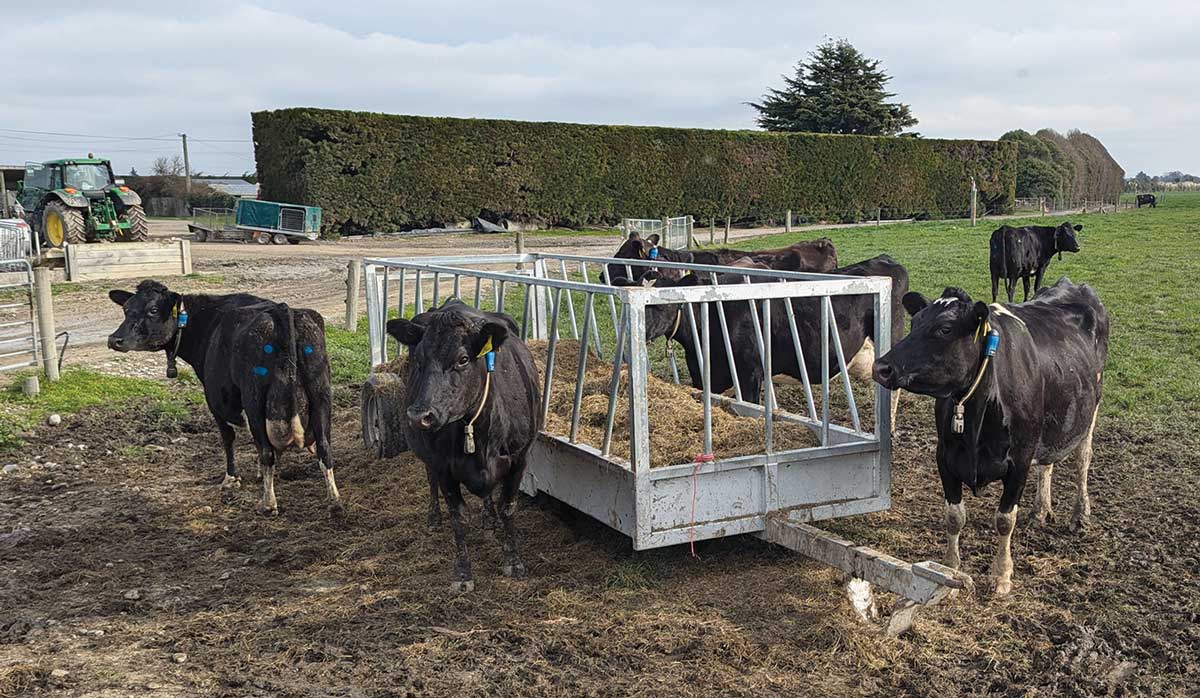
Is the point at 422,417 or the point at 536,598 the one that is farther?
the point at 536,598

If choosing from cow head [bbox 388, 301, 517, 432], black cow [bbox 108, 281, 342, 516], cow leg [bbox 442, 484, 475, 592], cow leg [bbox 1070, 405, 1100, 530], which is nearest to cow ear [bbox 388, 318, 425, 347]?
cow head [bbox 388, 301, 517, 432]

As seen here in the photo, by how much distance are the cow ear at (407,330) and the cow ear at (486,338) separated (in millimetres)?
284

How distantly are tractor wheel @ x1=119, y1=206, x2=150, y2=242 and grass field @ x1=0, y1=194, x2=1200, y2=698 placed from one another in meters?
17.5

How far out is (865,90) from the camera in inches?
2069

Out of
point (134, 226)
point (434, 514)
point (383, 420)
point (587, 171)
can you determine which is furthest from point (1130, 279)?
point (587, 171)

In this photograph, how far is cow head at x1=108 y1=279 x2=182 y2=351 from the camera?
775 cm

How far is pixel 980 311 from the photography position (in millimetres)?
5031

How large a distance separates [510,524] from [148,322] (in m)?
3.76

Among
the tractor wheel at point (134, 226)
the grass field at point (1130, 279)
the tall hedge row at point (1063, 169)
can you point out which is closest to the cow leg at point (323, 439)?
the grass field at point (1130, 279)

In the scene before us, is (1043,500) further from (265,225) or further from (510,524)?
(265,225)

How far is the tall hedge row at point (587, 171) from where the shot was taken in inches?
1280

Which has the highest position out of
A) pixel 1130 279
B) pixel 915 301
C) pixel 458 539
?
pixel 915 301

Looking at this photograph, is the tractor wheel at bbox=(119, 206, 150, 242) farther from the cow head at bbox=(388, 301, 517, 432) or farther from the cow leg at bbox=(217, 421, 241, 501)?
the cow head at bbox=(388, 301, 517, 432)

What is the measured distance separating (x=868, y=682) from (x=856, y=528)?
1970mm
